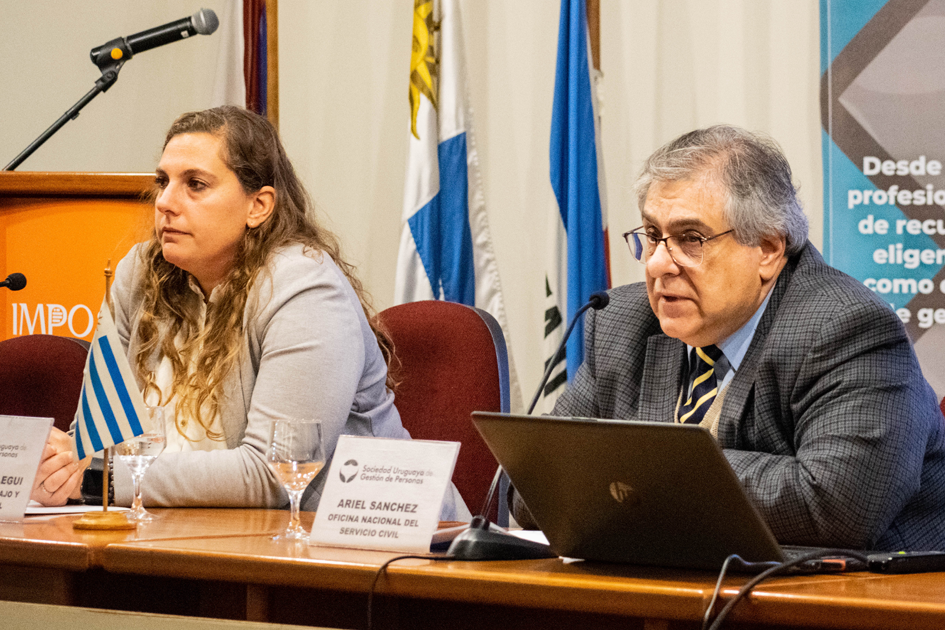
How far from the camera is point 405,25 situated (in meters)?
4.11

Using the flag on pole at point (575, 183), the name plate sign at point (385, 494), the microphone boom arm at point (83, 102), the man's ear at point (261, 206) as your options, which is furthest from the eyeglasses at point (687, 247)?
the microphone boom arm at point (83, 102)

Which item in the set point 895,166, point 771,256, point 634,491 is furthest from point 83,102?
point 634,491

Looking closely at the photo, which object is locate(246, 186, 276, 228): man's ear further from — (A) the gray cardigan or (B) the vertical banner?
(B) the vertical banner

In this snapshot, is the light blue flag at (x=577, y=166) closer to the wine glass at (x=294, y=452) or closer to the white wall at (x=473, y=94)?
the white wall at (x=473, y=94)

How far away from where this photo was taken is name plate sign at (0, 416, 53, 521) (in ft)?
5.60

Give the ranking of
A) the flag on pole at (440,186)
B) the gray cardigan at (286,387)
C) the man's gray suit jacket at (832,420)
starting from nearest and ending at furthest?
1. the man's gray suit jacket at (832,420)
2. the gray cardigan at (286,387)
3. the flag on pole at (440,186)

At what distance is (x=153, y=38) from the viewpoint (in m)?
3.25

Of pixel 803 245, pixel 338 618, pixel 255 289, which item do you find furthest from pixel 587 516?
pixel 255 289

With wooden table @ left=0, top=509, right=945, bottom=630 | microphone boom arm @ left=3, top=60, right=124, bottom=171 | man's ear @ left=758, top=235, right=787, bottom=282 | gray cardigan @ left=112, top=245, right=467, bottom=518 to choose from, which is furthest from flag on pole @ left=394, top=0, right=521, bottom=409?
wooden table @ left=0, top=509, right=945, bottom=630

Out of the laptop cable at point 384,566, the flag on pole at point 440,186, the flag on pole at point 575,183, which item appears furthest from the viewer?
the flag on pole at point 440,186

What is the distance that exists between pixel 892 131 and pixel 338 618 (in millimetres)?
2645

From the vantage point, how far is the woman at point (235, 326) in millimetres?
1984

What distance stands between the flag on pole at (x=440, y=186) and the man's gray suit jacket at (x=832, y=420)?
1.78 m

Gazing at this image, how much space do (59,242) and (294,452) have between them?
1.64 meters
